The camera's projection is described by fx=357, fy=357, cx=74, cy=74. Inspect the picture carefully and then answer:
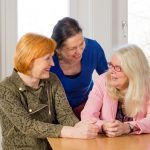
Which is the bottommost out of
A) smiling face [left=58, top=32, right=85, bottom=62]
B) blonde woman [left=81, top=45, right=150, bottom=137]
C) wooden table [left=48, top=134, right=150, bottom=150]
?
wooden table [left=48, top=134, right=150, bottom=150]

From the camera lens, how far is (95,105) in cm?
209

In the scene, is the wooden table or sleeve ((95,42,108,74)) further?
sleeve ((95,42,108,74))

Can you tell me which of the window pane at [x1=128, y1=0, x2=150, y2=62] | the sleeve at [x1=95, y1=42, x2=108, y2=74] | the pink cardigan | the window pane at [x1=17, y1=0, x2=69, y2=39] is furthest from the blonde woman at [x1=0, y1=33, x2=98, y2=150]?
the window pane at [x1=128, y1=0, x2=150, y2=62]

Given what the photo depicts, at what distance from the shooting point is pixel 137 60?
1991 millimetres

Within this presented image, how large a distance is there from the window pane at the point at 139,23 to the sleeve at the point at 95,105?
1.21m

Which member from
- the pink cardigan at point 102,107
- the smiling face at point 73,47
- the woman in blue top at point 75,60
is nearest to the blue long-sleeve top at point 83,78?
the woman in blue top at point 75,60

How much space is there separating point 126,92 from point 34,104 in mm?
524

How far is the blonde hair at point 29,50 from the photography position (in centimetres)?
187

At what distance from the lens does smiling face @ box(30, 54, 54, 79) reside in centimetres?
191

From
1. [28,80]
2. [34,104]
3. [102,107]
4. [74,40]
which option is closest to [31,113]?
[34,104]

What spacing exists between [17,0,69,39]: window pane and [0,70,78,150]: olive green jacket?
39.0 inches

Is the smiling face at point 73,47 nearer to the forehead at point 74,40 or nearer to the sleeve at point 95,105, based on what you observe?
the forehead at point 74,40

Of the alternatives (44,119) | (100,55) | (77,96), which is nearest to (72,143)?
(44,119)

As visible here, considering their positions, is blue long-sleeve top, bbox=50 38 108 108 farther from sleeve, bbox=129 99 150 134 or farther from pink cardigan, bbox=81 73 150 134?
sleeve, bbox=129 99 150 134
